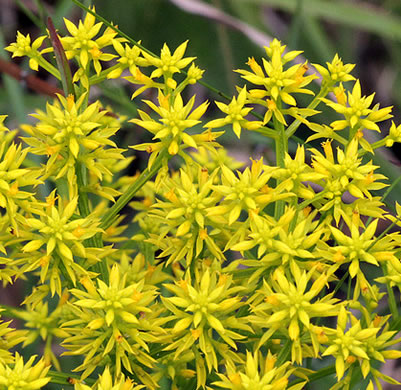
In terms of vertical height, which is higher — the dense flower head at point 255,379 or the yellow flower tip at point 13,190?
the yellow flower tip at point 13,190

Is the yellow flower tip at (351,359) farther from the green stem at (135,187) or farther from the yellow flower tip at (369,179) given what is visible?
the green stem at (135,187)

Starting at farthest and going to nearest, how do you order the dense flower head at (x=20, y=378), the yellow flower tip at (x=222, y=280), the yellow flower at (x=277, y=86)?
the yellow flower at (x=277, y=86) → the yellow flower tip at (x=222, y=280) → the dense flower head at (x=20, y=378)

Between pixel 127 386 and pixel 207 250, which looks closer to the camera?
pixel 127 386

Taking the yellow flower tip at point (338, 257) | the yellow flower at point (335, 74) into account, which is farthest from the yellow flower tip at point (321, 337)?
the yellow flower at point (335, 74)

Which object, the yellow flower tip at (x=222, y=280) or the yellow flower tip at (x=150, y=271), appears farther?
the yellow flower tip at (x=150, y=271)

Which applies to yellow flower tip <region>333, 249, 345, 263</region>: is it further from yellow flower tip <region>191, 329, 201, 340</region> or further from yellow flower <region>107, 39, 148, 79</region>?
yellow flower <region>107, 39, 148, 79</region>

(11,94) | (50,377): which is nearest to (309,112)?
(50,377)

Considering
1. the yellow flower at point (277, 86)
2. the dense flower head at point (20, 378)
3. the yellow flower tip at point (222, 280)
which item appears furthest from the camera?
the yellow flower at point (277, 86)

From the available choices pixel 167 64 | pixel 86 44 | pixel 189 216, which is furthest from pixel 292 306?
pixel 86 44

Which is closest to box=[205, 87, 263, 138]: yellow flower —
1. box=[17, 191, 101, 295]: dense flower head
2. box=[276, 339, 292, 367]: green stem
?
box=[17, 191, 101, 295]: dense flower head

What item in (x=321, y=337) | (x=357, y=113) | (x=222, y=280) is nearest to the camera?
(x=321, y=337)

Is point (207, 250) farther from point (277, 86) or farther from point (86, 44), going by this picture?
point (86, 44)
